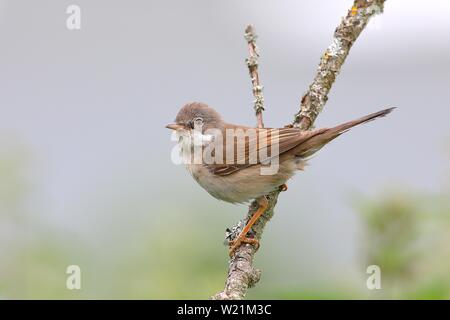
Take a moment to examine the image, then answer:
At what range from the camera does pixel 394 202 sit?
2.92m

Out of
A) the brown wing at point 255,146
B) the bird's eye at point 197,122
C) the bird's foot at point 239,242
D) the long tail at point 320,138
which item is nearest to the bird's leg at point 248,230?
the bird's foot at point 239,242

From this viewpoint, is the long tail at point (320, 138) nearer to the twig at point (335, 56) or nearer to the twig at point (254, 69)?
the twig at point (335, 56)

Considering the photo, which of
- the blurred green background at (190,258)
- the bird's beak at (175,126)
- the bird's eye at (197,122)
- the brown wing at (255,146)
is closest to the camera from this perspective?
the blurred green background at (190,258)

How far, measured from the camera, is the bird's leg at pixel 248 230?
3.44 meters

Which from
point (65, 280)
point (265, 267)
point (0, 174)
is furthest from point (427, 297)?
point (0, 174)

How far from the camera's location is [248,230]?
377 cm

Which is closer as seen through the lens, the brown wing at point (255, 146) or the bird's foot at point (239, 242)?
the bird's foot at point (239, 242)

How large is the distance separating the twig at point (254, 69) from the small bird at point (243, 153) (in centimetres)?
17

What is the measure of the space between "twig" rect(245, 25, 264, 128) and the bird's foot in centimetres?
90

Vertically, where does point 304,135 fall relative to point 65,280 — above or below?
above

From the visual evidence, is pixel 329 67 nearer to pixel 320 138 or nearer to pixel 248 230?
pixel 320 138

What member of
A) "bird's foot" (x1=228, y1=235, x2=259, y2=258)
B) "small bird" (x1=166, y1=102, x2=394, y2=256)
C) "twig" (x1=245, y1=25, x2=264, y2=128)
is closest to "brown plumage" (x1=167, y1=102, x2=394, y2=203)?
"small bird" (x1=166, y1=102, x2=394, y2=256)
